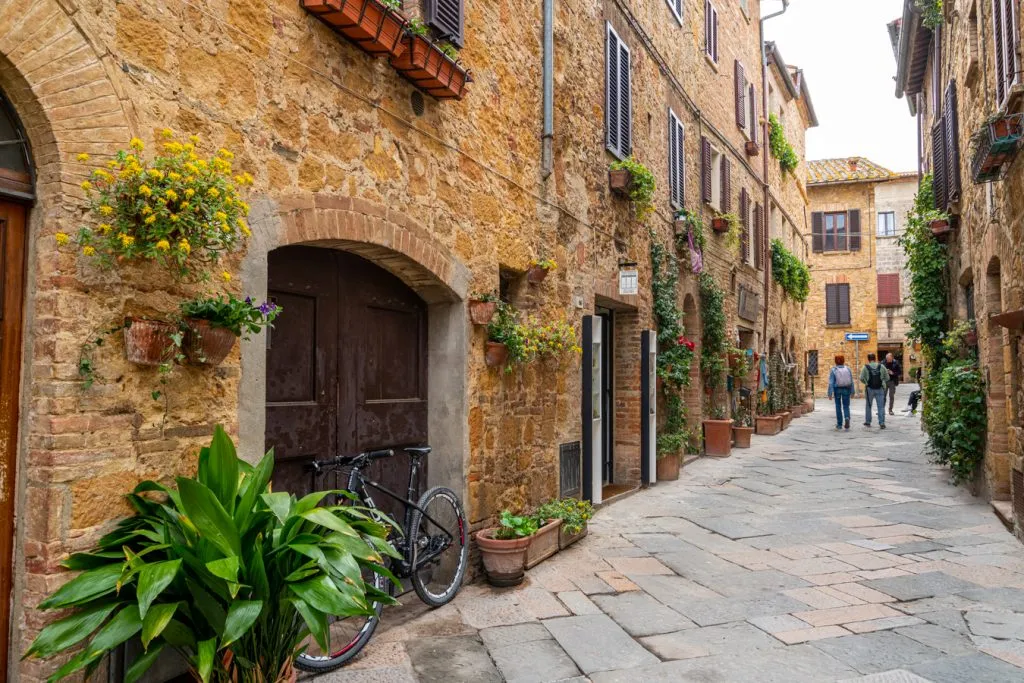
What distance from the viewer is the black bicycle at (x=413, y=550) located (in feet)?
→ 11.6

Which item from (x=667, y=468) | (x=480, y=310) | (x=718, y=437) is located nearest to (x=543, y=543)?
(x=480, y=310)

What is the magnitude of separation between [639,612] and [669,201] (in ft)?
21.4

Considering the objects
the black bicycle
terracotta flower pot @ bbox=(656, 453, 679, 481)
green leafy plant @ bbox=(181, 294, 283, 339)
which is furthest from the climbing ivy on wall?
green leafy plant @ bbox=(181, 294, 283, 339)

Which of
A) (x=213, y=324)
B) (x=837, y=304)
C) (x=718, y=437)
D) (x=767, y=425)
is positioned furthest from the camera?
(x=837, y=304)

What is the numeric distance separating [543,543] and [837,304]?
24993 millimetres

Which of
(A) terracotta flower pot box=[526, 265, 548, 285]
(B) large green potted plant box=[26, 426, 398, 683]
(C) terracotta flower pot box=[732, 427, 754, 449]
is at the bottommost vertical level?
(C) terracotta flower pot box=[732, 427, 754, 449]

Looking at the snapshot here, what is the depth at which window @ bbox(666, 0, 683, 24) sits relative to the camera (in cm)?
1002

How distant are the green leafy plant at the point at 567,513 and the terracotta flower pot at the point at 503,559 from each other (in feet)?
2.38

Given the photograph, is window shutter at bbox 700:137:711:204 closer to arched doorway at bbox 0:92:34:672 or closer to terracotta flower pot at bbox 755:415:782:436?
terracotta flower pot at bbox 755:415:782:436

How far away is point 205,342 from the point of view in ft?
9.68

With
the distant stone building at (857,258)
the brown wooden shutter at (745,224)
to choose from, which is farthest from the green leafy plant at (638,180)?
the distant stone building at (857,258)

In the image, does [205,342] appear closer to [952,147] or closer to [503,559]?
[503,559]

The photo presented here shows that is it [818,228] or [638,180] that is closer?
[638,180]

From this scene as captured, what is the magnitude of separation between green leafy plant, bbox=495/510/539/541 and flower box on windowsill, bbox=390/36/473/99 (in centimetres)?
286
